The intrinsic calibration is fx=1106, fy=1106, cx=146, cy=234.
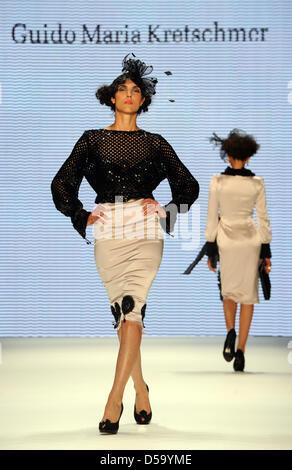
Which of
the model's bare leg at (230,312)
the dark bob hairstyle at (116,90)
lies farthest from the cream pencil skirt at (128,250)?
the model's bare leg at (230,312)

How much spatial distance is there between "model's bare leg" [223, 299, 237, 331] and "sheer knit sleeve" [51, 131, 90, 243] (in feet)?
8.26

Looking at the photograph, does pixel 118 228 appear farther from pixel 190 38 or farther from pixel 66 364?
pixel 190 38

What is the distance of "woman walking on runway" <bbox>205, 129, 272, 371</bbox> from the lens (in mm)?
6492

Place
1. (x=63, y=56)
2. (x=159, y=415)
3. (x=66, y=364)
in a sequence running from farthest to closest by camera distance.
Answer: (x=63, y=56) → (x=66, y=364) → (x=159, y=415)

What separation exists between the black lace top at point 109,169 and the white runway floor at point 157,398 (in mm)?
Result: 784

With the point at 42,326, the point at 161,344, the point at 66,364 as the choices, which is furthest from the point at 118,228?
the point at 42,326

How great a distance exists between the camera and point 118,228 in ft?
13.7

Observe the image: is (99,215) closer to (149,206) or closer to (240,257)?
(149,206)

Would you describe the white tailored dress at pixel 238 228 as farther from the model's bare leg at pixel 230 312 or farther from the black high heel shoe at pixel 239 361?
the black high heel shoe at pixel 239 361

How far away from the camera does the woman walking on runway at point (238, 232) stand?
6.49 metres

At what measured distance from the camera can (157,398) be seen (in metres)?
5.29

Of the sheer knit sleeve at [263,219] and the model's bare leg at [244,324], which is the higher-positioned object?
the sheer knit sleeve at [263,219]

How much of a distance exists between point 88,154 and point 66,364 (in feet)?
9.92

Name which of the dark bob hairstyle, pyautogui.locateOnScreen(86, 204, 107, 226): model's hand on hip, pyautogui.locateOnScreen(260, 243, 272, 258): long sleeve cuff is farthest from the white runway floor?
the dark bob hairstyle
